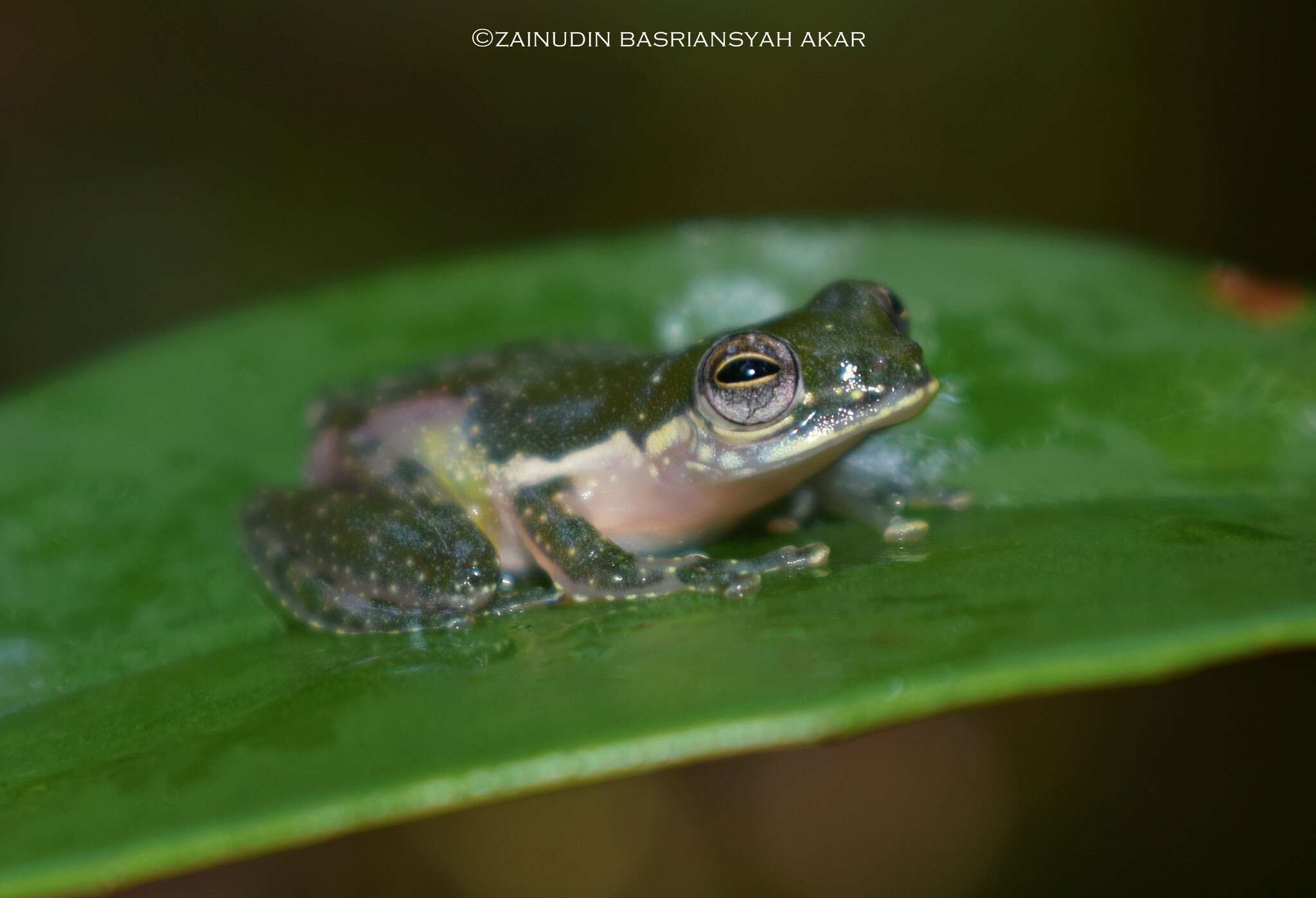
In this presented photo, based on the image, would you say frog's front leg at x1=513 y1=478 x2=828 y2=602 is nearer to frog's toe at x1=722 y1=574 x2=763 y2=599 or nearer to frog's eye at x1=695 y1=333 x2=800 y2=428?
frog's toe at x1=722 y1=574 x2=763 y2=599

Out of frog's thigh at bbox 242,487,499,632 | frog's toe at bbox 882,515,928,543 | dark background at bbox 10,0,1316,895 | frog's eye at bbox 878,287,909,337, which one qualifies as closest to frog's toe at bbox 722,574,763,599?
frog's toe at bbox 882,515,928,543

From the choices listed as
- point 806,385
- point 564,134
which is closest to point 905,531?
point 806,385

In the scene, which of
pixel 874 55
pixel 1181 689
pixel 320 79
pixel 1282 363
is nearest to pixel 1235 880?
pixel 1181 689

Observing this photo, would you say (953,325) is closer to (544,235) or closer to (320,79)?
(544,235)

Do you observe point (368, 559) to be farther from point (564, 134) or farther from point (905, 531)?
point (564, 134)

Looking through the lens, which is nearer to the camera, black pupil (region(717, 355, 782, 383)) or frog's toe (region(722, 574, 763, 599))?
frog's toe (region(722, 574, 763, 599))

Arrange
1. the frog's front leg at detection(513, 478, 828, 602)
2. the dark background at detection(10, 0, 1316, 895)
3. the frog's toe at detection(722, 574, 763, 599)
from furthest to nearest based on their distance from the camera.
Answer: the dark background at detection(10, 0, 1316, 895) < the frog's front leg at detection(513, 478, 828, 602) < the frog's toe at detection(722, 574, 763, 599)
